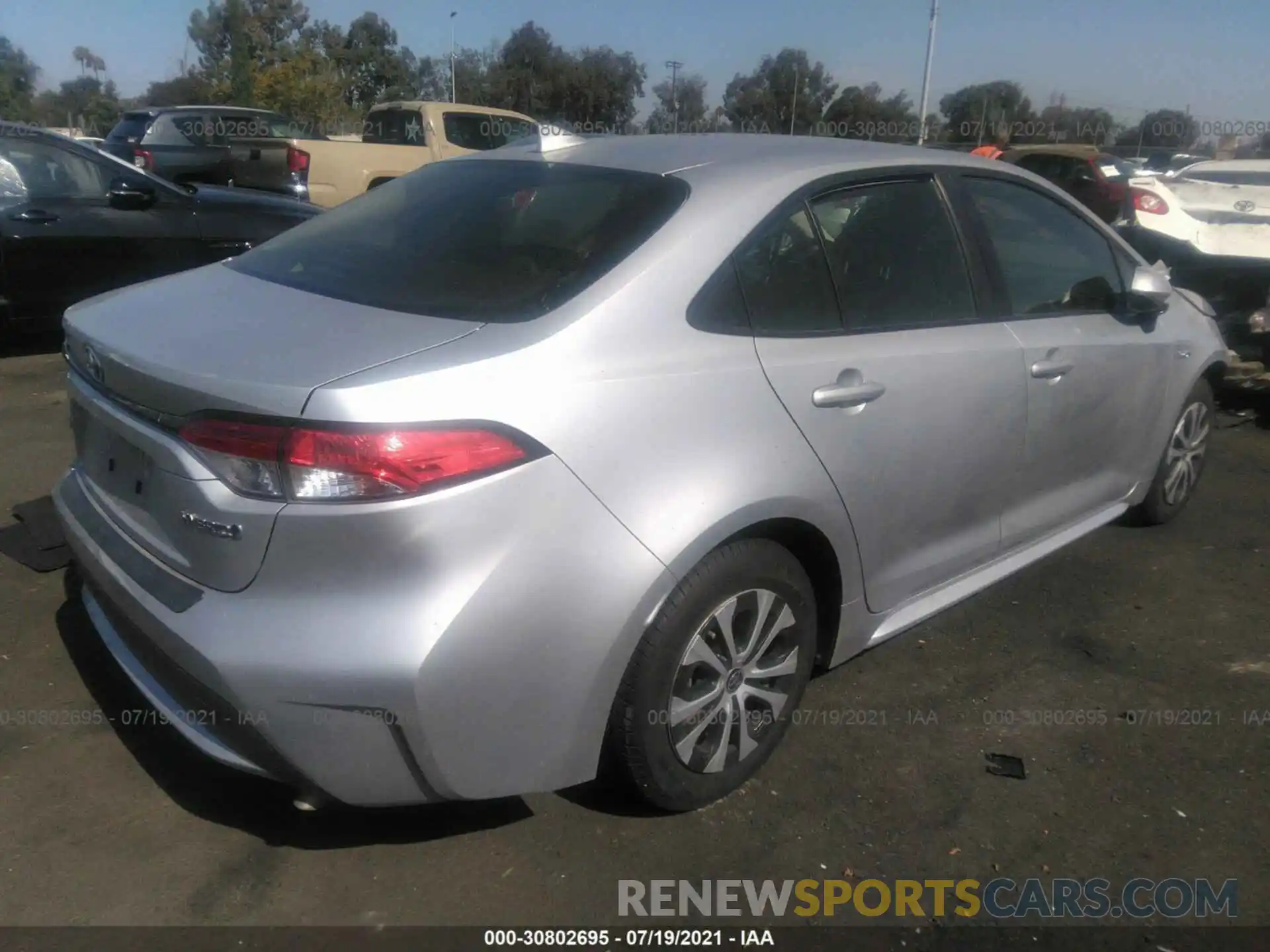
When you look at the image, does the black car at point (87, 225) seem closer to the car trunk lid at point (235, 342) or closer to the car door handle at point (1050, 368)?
the car trunk lid at point (235, 342)

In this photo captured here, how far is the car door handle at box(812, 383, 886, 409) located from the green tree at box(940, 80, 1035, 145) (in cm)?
3173

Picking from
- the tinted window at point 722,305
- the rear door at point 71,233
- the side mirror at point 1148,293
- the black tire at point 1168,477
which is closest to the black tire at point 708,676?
the tinted window at point 722,305

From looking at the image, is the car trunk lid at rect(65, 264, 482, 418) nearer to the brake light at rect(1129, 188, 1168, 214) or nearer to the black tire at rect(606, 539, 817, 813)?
the black tire at rect(606, 539, 817, 813)

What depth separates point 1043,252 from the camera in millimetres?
3689

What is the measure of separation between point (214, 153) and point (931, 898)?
501 inches

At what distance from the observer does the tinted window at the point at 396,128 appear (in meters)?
14.2

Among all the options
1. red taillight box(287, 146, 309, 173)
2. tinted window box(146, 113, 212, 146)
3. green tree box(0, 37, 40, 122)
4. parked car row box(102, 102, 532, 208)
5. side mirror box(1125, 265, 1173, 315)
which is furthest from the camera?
green tree box(0, 37, 40, 122)

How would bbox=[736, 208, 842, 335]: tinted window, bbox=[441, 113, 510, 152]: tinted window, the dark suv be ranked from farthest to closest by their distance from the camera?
bbox=[441, 113, 510, 152]: tinted window, the dark suv, bbox=[736, 208, 842, 335]: tinted window

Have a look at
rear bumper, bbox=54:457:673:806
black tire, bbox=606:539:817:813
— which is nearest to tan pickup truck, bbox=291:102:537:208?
black tire, bbox=606:539:817:813

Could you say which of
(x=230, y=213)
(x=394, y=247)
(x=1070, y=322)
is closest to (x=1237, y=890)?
(x=1070, y=322)

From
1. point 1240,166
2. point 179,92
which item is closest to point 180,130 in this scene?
point 1240,166

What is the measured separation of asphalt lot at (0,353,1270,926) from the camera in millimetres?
2443

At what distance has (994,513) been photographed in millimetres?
3387

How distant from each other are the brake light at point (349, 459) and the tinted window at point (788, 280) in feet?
2.90
